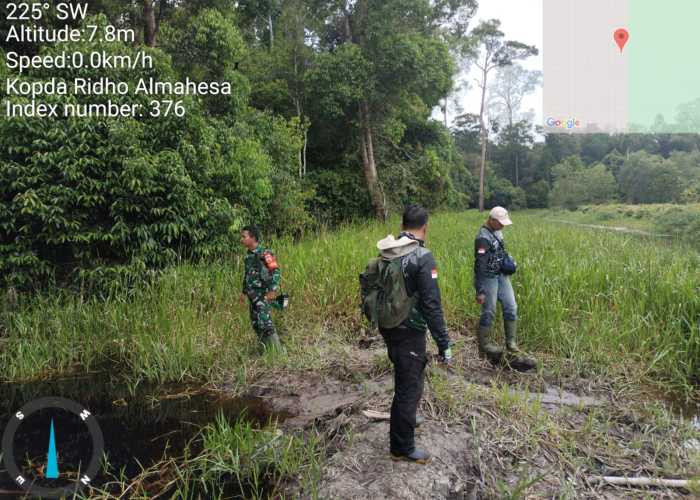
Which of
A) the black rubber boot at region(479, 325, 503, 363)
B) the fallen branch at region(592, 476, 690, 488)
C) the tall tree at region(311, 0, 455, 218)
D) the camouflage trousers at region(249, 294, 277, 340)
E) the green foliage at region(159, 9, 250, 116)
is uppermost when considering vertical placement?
the tall tree at region(311, 0, 455, 218)

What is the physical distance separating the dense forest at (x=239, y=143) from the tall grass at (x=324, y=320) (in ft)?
3.58

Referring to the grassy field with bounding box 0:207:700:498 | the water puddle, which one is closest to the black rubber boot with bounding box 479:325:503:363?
the grassy field with bounding box 0:207:700:498

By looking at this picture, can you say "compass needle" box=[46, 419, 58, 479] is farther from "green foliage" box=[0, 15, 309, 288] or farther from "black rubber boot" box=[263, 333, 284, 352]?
"green foliage" box=[0, 15, 309, 288]

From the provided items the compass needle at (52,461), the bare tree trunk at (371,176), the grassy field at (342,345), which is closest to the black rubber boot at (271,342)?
the grassy field at (342,345)

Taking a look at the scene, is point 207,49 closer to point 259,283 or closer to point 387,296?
point 259,283

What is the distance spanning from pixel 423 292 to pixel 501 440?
132 centimetres

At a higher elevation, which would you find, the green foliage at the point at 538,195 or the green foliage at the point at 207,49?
the green foliage at the point at 207,49

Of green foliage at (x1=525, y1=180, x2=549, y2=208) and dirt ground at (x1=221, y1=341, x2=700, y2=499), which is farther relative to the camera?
green foliage at (x1=525, y1=180, x2=549, y2=208)

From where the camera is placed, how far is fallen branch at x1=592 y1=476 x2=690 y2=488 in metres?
2.94

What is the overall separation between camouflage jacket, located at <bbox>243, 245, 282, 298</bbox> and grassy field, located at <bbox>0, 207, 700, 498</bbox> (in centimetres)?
76

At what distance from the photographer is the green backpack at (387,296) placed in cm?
295

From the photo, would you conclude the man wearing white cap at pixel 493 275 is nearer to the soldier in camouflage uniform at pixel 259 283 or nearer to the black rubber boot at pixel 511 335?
the black rubber boot at pixel 511 335

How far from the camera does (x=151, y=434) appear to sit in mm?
3955

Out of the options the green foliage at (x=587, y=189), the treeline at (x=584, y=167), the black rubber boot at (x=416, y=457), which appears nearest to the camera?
the black rubber boot at (x=416, y=457)
